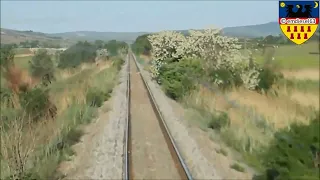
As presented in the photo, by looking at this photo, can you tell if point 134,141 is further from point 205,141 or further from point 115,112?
point 115,112

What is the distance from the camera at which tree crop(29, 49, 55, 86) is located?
35.9 meters

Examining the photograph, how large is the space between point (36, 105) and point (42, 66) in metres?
21.7

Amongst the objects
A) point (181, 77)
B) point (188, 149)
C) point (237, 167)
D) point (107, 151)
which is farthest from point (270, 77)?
point (181, 77)

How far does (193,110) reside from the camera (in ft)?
62.8

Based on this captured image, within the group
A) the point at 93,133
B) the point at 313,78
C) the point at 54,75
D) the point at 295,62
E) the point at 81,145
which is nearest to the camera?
the point at 313,78

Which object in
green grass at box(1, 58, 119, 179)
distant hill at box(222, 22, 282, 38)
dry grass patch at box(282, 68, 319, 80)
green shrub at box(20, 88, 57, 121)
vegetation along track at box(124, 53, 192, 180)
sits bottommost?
vegetation along track at box(124, 53, 192, 180)

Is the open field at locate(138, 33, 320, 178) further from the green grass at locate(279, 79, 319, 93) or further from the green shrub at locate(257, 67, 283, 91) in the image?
the green shrub at locate(257, 67, 283, 91)

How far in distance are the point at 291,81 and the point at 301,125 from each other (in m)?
0.75

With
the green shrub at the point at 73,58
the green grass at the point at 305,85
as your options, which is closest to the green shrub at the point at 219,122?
the green grass at the point at 305,85

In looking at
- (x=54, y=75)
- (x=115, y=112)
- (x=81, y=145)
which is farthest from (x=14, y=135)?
(x=54, y=75)

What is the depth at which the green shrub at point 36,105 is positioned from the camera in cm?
1628

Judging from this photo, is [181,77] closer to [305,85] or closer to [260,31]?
[260,31]

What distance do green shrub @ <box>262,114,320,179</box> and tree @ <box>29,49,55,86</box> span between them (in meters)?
29.8

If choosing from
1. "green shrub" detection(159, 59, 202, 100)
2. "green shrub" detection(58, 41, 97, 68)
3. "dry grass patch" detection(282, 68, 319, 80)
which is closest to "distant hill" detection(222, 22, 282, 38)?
"dry grass patch" detection(282, 68, 319, 80)
